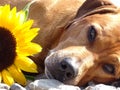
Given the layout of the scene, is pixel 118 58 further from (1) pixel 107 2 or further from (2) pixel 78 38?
(1) pixel 107 2

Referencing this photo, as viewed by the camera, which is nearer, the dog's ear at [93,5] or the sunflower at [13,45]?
the sunflower at [13,45]

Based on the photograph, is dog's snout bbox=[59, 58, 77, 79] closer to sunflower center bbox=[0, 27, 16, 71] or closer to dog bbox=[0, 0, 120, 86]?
dog bbox=[0, 0, 120, 86]

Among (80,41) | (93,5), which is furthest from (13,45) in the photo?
(93,5)

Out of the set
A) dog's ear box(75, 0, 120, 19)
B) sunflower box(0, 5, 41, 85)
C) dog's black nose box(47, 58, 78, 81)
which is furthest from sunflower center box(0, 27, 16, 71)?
dog's ear box(75, 0, 120, 19)

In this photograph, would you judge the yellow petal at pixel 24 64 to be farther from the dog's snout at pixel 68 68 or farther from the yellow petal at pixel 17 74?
the dog's snout at pixel 68 68

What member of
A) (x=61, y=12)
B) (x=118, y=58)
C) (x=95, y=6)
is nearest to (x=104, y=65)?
(x=118, y=58)

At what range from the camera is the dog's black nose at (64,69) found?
7.86ft

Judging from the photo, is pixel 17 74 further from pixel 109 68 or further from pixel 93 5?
pixel 93 5

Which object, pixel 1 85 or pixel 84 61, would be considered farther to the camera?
pixel 84 61

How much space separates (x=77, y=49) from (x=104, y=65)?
0.98ft

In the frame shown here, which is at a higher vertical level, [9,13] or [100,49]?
[9,13]

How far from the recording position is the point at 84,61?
2590 mm

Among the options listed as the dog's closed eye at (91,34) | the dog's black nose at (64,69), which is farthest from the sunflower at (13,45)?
the dog's closed eye at (91,34)

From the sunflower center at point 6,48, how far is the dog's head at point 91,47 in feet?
1.26
